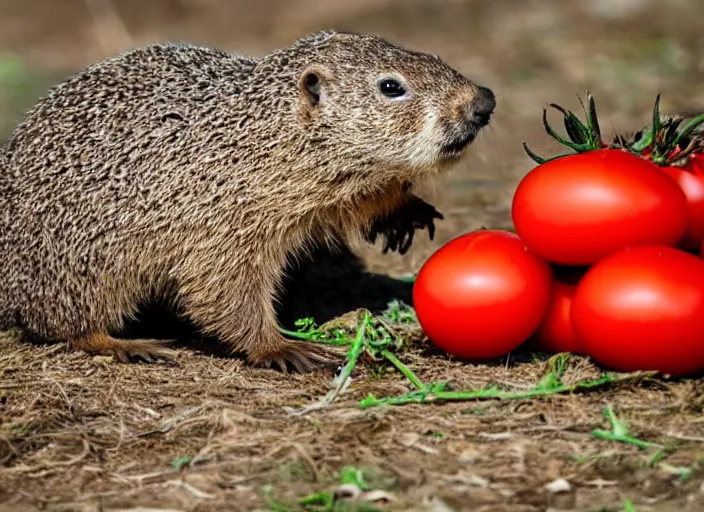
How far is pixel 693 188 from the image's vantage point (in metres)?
4.99

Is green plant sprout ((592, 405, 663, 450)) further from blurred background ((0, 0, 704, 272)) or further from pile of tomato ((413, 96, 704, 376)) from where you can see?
blurred background ((0, 0, 704, 272))

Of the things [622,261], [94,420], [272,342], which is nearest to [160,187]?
[272,342]

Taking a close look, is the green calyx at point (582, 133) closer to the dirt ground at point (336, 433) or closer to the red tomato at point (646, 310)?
the red tomato at point (646, 310)

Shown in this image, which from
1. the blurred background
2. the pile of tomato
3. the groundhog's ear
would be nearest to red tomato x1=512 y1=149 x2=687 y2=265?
the pile of tomato

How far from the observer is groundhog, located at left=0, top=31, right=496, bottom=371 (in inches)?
223

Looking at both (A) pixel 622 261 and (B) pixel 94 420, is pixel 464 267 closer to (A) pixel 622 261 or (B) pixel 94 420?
(A) pixel 622 261

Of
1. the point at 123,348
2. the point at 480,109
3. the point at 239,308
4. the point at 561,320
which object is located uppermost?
the point at 480,109

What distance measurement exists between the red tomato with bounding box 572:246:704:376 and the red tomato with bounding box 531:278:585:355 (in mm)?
319

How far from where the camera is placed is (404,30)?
521 inches

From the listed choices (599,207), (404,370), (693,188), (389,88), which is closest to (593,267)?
(599,207)

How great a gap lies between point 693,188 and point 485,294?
113 cm

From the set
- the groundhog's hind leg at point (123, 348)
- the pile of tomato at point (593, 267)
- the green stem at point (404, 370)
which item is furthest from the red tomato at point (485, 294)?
the groundhog's hind leg at point (123, 348)

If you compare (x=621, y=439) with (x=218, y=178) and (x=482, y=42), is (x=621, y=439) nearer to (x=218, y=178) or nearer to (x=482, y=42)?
(x=218, y=178)

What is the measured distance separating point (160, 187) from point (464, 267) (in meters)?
1.87
